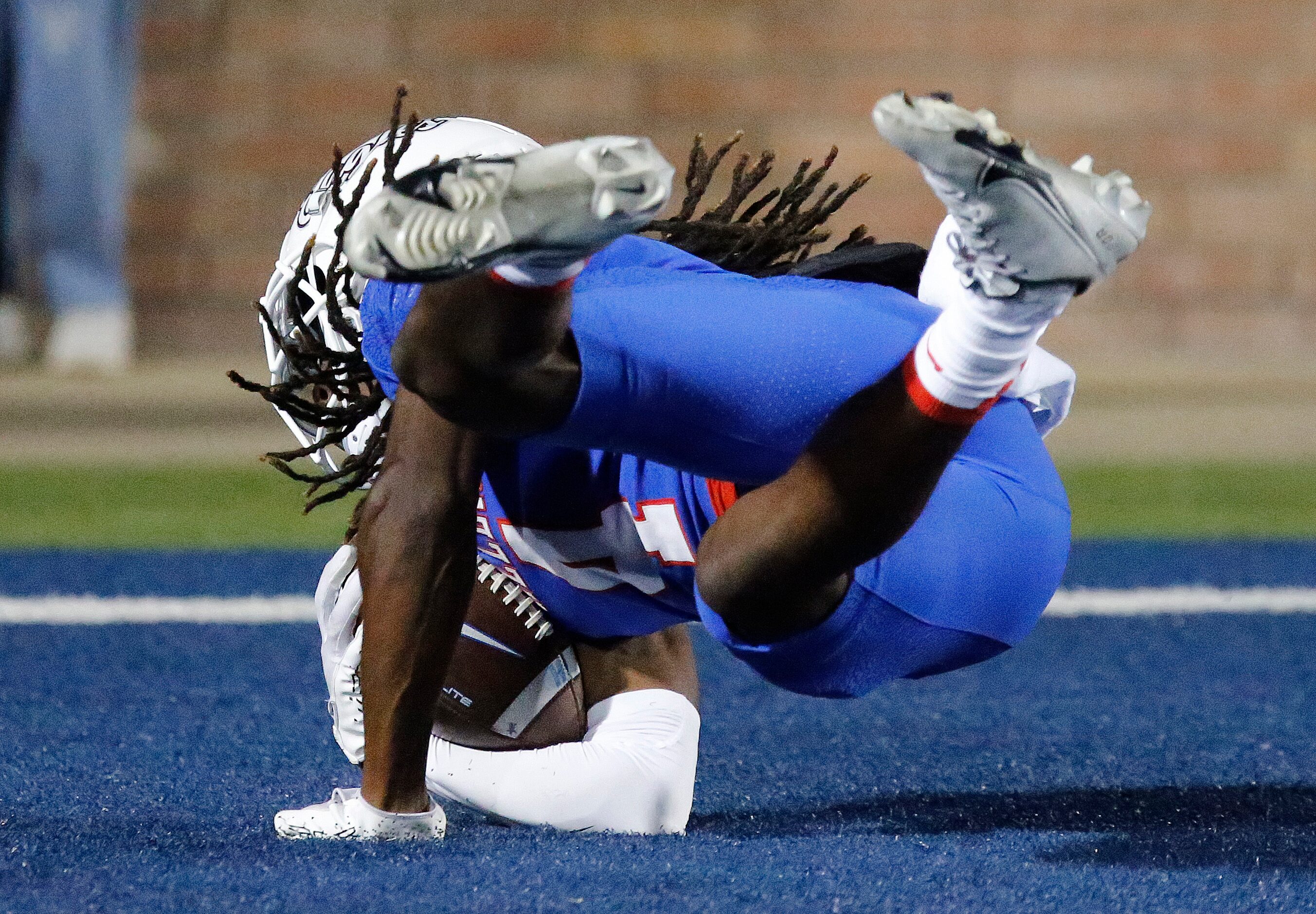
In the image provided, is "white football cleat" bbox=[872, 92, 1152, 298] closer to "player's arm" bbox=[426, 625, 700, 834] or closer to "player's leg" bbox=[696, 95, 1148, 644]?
"player's leg" bbox=[696, 95, 1148, 644]

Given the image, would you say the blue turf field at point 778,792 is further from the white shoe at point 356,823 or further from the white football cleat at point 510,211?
the white football cleat at point 510,211

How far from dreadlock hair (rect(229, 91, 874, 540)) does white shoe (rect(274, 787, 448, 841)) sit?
33 centimetres

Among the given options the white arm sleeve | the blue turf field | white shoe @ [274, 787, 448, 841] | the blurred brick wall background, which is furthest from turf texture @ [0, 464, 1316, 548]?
white shoe @ [274, 787, 448, 841]

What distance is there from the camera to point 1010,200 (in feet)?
5.49

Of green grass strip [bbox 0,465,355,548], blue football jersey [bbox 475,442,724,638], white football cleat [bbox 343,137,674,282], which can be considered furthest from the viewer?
green grass strip [bbox 0,465,355,548]

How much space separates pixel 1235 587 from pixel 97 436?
4.07m

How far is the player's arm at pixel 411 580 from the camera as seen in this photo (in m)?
1.96

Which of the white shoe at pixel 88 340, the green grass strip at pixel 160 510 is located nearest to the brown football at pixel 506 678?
the green grass strip at pixel 160 510

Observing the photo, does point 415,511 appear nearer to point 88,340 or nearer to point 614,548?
point 614,548

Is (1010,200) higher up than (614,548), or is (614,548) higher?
(1010,200)

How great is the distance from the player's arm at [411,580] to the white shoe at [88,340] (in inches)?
259

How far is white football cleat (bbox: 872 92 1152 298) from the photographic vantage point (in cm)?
165

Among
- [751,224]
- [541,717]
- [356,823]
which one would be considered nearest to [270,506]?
[541,717]

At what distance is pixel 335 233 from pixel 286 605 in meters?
1.87
